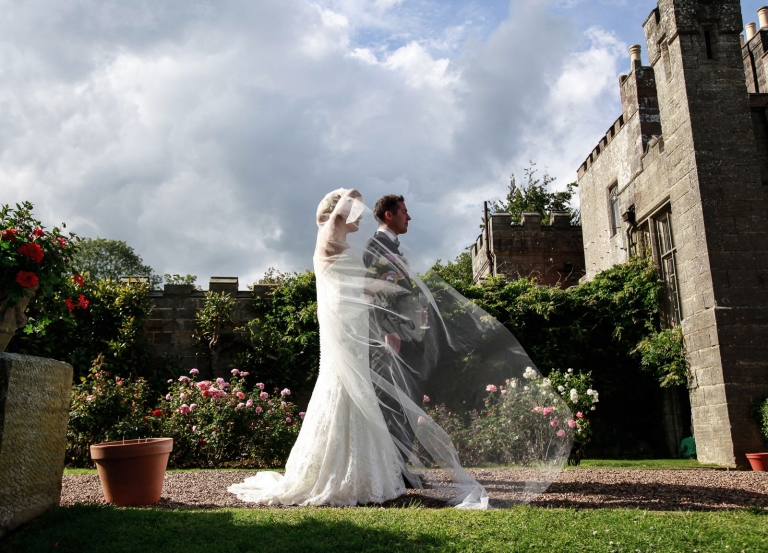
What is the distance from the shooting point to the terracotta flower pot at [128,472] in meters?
4.50

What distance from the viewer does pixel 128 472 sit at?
4.51 meters

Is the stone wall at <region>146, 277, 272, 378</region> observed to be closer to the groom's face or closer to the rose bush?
the groom's face

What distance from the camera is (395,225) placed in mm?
4758

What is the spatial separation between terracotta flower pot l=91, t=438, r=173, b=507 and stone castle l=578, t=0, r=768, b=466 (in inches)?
285

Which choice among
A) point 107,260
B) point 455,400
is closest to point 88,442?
point 455,400

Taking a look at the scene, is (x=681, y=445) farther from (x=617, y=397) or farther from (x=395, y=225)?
(x=395, y=225)

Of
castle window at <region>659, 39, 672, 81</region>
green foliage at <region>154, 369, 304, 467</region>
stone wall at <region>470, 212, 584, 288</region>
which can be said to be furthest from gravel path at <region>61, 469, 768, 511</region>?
stone wall at <region>470, 212, 584, 288</region>

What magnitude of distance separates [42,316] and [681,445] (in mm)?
9514

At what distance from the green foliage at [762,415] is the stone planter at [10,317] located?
8.34 meters

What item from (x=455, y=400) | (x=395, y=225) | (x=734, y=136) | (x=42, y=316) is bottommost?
(x=455, y=400)

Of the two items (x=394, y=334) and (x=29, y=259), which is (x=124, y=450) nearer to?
(x=29, y=259)

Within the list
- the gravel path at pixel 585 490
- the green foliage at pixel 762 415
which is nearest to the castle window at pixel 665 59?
the green foliage at pixel 762 415

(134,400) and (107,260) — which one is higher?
(107,260)

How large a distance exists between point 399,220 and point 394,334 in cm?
93
